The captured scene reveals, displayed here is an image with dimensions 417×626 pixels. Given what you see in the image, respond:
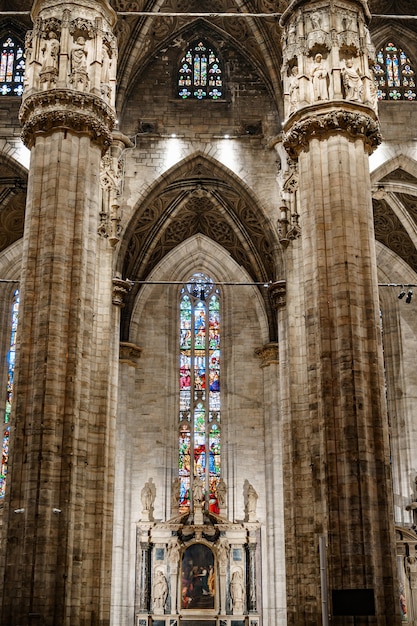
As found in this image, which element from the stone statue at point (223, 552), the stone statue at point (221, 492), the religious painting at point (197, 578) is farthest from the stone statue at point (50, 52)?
the stone statue at point (223, 552)

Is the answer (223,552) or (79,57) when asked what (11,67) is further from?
(223,552)

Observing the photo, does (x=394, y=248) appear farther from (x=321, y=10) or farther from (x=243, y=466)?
(x=321, y=10)

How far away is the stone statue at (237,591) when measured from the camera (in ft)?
86.6

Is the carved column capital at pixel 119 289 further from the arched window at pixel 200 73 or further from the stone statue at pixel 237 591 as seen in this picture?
the stone statue at pixel 237 591

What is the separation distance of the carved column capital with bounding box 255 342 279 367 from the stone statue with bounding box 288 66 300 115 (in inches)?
456

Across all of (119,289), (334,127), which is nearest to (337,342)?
(334,127)

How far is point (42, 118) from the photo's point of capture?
57.8 feet

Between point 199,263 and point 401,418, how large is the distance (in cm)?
874

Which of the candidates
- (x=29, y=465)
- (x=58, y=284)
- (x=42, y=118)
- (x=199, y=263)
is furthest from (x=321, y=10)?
(x=199, y=263)

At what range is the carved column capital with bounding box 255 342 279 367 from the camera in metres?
28.8

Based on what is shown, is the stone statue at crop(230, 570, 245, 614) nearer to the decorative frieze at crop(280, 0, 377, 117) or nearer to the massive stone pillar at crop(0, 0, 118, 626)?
the massive stone pillar at crop(0, 0, 118, 626)

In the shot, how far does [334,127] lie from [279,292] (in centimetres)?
837

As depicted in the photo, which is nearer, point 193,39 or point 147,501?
point 193,39

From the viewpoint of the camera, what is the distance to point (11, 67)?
26.2 metres
